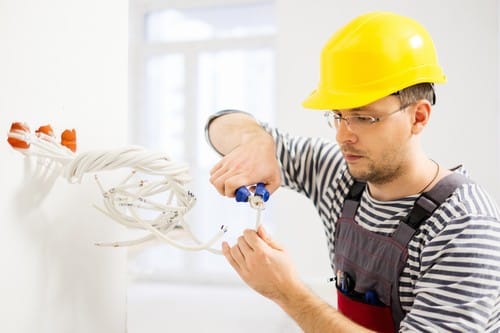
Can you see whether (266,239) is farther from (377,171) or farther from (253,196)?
(377,171)

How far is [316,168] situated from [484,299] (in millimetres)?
594

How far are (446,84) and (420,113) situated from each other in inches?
106

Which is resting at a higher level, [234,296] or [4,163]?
[4,163]

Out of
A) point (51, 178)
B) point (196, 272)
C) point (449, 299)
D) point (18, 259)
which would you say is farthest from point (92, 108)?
point (196, 272)

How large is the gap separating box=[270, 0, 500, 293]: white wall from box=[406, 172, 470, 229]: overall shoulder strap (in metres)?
2.66

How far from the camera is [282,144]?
1414mm

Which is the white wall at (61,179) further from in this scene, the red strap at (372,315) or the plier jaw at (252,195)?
the red strap at (372,315)

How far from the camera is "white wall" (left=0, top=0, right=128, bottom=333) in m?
0.78

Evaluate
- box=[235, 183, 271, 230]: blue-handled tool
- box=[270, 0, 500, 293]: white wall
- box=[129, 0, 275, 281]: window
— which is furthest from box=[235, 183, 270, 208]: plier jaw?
box=[129, 0, 275, 281]: window

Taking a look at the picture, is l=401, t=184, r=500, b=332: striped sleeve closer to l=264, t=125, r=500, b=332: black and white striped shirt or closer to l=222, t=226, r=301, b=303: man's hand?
l=264, t=125, r=500, b=332: black and white striped shirt

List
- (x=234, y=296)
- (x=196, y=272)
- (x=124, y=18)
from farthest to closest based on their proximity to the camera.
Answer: (x=196, y=272)
(x=234, y=296)
(x=124, y=18)

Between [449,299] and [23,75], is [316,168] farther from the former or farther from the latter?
[23,75]

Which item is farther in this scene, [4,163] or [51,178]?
[51,178]

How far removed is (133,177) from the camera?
1054 mm
